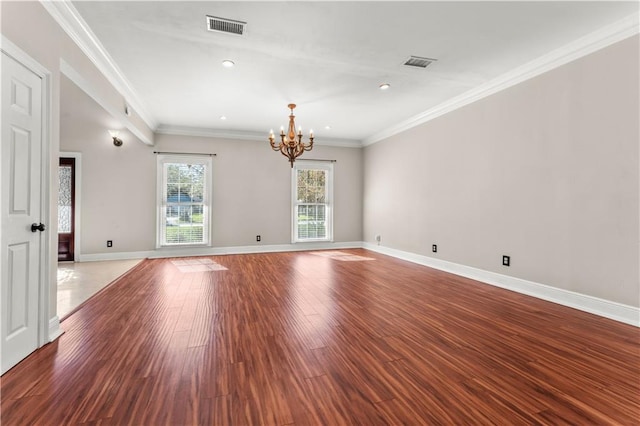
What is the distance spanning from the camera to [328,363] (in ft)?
6.56

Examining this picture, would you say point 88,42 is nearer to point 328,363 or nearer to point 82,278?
point 82,278

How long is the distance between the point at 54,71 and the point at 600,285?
5.18 metres

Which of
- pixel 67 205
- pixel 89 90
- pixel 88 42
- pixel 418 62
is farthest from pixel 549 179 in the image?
pixel 67 205

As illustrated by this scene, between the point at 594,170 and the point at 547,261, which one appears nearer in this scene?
the point at 594,170

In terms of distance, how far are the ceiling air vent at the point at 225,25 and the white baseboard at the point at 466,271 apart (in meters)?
4.21

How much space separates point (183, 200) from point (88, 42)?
3.92 m

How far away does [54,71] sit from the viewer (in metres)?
2.38

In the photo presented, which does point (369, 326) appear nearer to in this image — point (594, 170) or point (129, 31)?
point (594, 170)

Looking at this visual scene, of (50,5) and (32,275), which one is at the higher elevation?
(50,5)

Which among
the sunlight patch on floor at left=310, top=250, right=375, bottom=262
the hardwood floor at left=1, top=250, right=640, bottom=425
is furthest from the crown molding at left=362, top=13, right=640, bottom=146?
the sunlight patch on floor at left=310, top=250, right=375, bottom=262

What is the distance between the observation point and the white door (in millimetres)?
1888

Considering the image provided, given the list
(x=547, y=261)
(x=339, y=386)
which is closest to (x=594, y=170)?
(x=547, y=261)

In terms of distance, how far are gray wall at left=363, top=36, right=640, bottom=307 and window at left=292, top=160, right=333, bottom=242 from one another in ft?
8.77

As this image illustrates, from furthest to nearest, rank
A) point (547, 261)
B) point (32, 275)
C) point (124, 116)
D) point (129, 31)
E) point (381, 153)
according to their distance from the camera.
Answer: point (381, 153) < point (124, 116) < point (547, 261) < point (129, 31) < point (32, 275)
